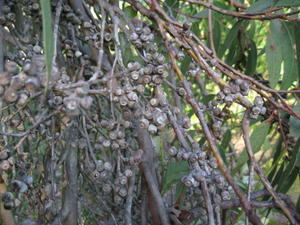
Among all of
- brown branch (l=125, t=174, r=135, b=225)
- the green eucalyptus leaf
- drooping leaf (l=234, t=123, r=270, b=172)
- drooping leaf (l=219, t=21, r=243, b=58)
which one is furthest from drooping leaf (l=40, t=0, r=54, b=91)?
the green eucalyptus leaf

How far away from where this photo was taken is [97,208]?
1.06m

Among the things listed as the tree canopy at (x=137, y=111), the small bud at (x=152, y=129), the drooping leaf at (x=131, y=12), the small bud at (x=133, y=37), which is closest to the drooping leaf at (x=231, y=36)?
the tree canopy at (x=137, y=111)

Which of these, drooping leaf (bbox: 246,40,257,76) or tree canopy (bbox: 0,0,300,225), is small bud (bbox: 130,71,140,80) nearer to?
tree canopy (bbox: 0,0,300,225)

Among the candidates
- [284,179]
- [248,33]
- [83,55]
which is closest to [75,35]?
[83,55]

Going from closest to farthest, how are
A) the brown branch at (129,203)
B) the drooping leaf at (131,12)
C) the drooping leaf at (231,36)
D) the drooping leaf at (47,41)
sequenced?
the drooping leaf at (47,41), the brown branch at (129,203), the drooping leaf at (131,12), the drooping leaf at (231,36)

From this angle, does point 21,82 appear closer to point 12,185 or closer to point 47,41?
point 47,41

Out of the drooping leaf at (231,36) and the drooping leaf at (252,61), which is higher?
the drooping leaf at (231,36)

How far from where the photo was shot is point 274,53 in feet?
2.96

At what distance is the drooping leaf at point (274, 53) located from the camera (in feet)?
2.90

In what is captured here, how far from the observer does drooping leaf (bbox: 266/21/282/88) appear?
884mm

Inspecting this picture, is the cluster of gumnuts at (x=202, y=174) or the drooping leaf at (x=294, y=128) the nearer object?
the cluster of gumnuts at (x=202, y=174)

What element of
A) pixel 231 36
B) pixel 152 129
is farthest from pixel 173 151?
pixel 231 36

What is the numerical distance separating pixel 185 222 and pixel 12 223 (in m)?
0.30

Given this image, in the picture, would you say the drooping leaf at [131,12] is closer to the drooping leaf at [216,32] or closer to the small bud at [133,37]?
the small bud at [133,37]
